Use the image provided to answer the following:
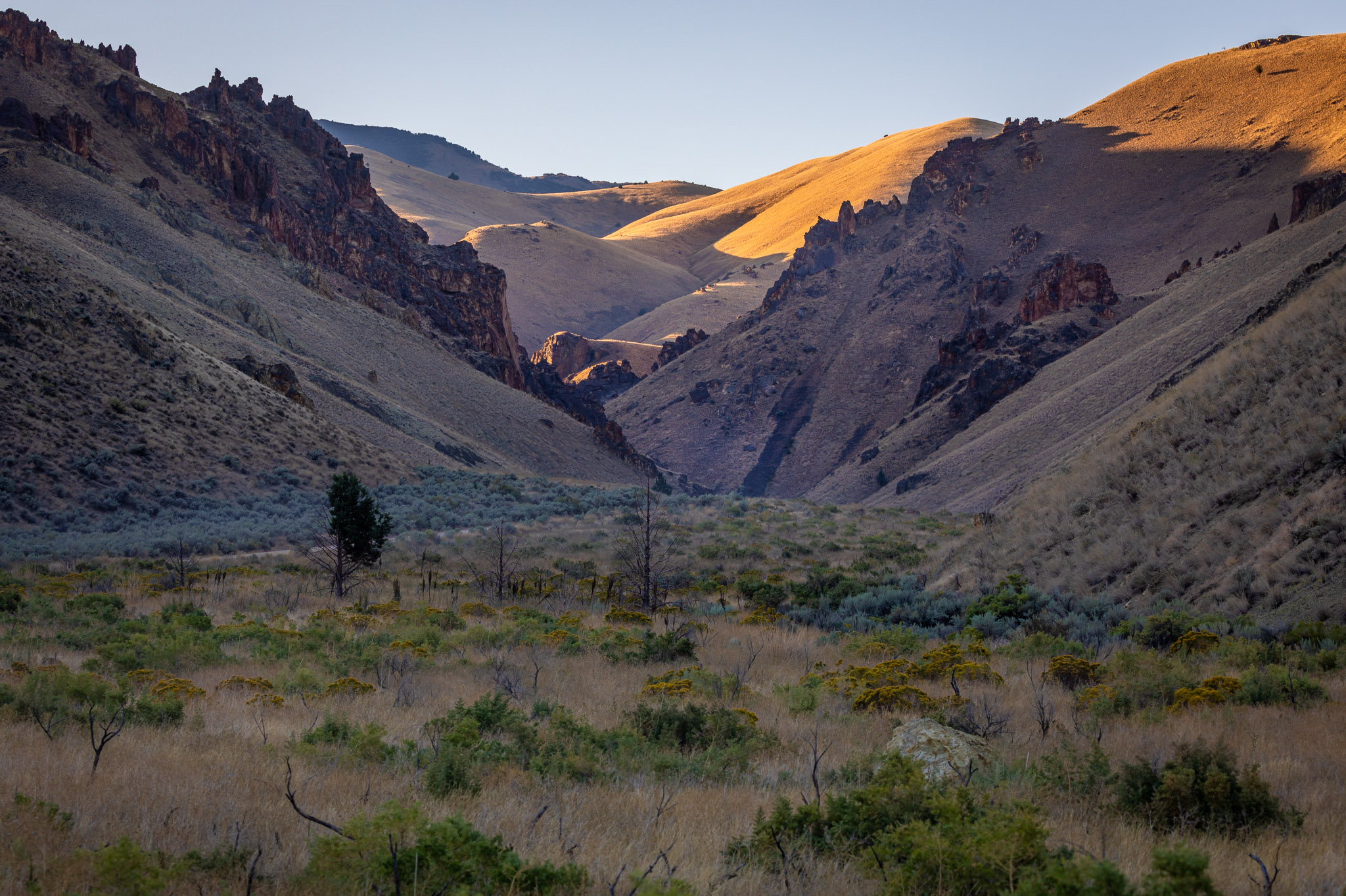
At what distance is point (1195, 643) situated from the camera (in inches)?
346

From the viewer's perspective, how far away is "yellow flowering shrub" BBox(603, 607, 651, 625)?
46.6ft

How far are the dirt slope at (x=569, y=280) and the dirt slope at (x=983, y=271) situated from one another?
51489 mm

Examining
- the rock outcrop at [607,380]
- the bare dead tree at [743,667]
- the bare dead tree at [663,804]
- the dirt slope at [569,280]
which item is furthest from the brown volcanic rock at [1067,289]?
the dirt slope at [569,280]

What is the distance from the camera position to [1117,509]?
1427cm

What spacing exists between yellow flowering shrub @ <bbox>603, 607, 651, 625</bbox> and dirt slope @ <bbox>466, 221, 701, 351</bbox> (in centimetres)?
11659

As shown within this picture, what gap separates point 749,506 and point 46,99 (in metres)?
51.7

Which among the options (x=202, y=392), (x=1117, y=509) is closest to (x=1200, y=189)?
(x=1117, y=509)

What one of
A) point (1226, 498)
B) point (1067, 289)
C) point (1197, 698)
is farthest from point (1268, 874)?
point (1067, 289)

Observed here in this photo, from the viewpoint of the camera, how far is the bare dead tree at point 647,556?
16.7 m

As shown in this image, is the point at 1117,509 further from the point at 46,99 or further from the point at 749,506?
the point at 46,99

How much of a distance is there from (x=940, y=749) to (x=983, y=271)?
7770cm

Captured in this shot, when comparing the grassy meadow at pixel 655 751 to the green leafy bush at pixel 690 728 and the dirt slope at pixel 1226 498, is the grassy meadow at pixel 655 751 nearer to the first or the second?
the green leafy bush at pixel 690 728

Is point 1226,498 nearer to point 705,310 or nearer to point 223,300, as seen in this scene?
point 223,300

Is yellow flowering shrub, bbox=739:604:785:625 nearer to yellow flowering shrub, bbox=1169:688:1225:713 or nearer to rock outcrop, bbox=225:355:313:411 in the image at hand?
yellow flowering shrub, bbox=1169:688:1225:713
